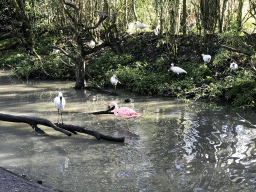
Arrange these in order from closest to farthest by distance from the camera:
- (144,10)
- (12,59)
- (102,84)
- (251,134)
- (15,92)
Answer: (251,134)
(15,92)
(102,84)
(12,59)
(144,10)

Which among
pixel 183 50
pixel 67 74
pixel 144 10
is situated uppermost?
pixel 144 10

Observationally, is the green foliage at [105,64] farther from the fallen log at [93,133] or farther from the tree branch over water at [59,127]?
the fallen log at [93,133]

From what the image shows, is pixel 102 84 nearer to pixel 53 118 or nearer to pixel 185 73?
pixel 185 73

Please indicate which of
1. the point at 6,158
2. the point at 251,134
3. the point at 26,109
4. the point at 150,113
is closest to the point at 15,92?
the point at 26,109

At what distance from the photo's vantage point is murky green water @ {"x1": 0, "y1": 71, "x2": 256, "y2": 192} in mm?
4602

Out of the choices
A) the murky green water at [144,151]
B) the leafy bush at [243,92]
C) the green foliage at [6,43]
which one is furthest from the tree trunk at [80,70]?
the green foliage at [6,43]

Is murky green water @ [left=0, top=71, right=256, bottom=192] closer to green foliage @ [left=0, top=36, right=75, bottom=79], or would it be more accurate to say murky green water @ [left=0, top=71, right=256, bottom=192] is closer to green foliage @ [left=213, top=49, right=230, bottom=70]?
green foliage @ [left=213, top=49, right=230, bottom=70]

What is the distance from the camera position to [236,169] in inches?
196

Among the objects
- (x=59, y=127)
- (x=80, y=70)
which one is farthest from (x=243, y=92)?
(x=80, y=70)

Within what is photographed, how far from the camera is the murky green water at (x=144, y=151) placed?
4602 mm

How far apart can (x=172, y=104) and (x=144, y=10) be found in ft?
33.0

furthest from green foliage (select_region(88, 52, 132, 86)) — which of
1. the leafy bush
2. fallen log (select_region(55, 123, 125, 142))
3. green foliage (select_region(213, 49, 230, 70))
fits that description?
fallen log (select_region(55, 123, 125, 142))

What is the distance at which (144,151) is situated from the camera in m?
5.78

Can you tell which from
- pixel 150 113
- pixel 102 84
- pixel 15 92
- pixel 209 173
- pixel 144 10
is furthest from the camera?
pixel 144 10
